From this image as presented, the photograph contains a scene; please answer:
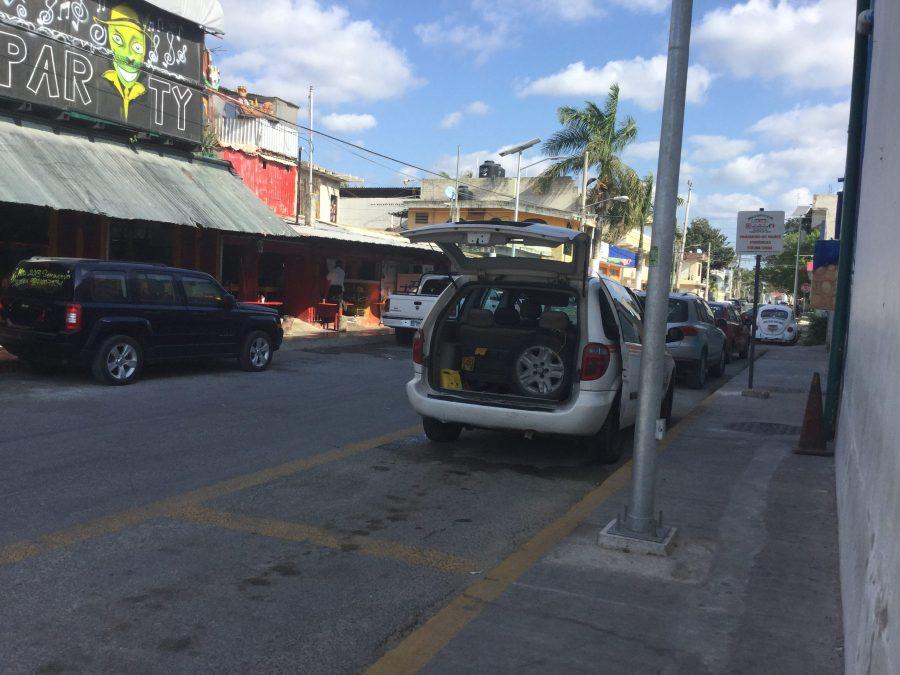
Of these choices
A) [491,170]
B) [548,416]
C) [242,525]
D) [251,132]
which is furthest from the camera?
[491,170]

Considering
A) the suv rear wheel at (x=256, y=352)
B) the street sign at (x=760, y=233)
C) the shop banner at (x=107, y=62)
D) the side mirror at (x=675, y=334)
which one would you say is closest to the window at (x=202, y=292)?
the suv rear wheel at (x=256, y=352)

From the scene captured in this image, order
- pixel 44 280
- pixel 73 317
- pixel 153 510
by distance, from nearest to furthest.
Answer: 1. pixel 153 510
2. pixel 73 317
3. pixel 44 280

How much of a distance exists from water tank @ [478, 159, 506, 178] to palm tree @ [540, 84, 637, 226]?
471 inches

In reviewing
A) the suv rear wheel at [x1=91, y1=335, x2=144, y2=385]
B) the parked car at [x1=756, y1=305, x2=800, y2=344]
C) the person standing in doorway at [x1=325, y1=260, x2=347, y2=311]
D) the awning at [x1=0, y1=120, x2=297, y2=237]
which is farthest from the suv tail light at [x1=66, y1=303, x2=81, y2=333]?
the parked car at [x1=756, y1=305, x2=800, y2=344]

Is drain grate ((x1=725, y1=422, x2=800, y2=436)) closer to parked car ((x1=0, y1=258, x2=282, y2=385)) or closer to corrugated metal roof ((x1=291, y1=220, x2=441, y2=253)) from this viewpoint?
parked car ((x1=0, y1=258, x2=282, y2=385))

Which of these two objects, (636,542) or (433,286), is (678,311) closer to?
(433,286)

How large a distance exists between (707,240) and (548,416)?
99329 millimetres

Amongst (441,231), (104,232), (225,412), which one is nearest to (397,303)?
(104,232)

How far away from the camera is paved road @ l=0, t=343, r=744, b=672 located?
149 inches

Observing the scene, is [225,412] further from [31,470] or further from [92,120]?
[92,120]

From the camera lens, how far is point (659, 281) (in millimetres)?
5016

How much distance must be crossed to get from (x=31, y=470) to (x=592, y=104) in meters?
35.2

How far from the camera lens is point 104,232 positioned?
1655cm

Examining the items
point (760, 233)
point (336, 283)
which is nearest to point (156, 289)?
point (760, 233)
